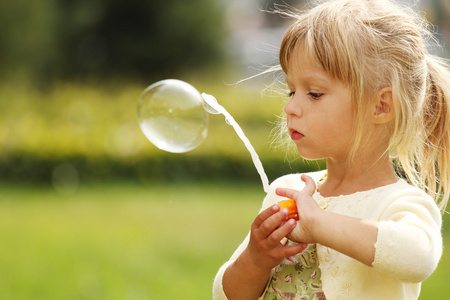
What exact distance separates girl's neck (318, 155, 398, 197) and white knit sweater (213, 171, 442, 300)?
0.11 ft

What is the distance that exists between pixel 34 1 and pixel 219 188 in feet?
25.2

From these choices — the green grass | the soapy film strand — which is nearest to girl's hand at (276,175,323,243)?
the soapy film strand

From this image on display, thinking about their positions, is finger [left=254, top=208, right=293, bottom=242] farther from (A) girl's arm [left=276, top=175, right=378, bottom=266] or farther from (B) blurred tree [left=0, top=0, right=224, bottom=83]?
(B) blurred tree [left=0, top=0, right=224, bottom=83]

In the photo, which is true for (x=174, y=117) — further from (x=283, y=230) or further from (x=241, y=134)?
(x=283, y=230)

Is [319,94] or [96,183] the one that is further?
[96,183]

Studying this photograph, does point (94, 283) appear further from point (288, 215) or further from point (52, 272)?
point (288, 215)

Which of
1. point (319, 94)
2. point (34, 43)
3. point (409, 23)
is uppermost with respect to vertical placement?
point (409, 23)

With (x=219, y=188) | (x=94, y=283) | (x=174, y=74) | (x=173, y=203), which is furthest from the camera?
(x=174, y=74)

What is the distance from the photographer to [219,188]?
7723 mm

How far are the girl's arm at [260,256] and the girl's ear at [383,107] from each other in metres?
0.39

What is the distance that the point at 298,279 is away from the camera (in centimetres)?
190

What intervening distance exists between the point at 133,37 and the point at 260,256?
565 inches

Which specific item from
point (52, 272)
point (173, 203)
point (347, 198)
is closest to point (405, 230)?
point (347, 198)

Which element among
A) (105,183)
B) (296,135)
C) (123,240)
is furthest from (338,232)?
(105,183)
